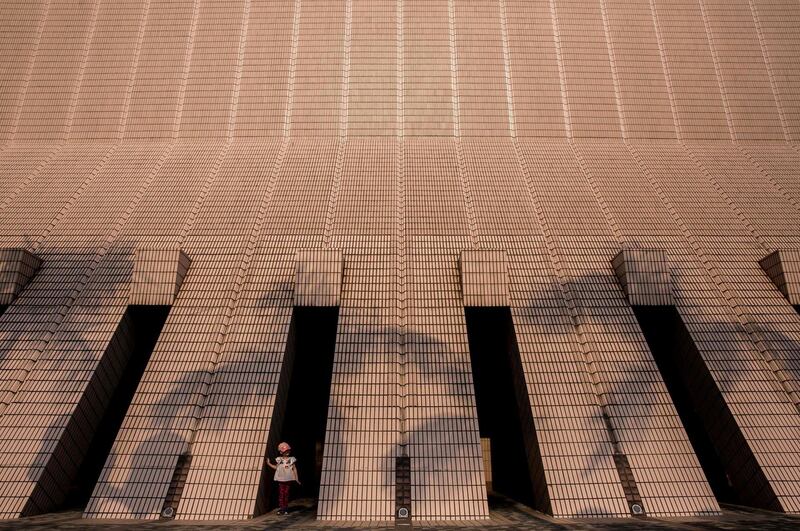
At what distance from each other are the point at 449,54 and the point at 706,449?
20376 mm

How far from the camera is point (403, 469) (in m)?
11.7

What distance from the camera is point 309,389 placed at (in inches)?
659

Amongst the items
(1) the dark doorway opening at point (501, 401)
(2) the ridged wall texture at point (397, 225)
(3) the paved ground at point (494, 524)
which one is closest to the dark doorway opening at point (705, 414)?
(2) the ridged wall texture at point (397, 225)

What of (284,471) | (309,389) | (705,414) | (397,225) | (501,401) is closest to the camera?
(284,471)

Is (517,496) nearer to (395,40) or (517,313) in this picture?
(517,313)

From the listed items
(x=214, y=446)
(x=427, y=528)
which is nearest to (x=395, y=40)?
(x=214, y=446)

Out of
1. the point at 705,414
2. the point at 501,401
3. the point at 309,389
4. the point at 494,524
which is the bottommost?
the point at 494,524

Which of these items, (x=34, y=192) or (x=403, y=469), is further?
(x=34, y=192)

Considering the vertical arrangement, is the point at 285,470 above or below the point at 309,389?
below

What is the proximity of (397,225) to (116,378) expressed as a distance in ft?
34.4

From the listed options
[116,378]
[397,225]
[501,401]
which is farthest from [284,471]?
[397,225]

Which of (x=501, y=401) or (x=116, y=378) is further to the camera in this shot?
(x=501, y=401)

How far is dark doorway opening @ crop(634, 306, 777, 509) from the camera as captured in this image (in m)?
12.0

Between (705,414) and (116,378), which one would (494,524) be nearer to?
(705,414)
